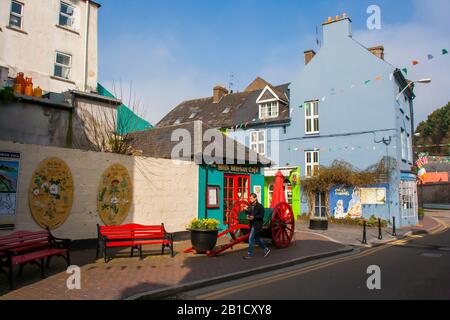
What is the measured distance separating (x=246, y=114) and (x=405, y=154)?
11.7 m

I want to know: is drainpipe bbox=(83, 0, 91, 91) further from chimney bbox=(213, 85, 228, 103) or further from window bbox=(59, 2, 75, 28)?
chimney bbox=(213, 85, 228, 103)

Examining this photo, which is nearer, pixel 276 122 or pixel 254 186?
pixel 254 186

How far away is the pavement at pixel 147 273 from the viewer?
612cm

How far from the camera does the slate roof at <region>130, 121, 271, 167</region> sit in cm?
1403

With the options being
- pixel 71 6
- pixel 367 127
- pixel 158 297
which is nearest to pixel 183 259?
pixel 158 297

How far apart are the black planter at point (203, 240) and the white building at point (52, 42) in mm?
13857

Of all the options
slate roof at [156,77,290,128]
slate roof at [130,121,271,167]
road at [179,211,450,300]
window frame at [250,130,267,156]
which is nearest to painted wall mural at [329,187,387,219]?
window frame at [250,130,267,156]

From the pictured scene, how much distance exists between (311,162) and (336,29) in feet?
29.7

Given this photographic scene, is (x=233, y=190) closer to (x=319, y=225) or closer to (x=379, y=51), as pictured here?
(x=319, y=225)

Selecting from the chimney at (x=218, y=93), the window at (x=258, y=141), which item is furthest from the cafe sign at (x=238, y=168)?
the chimney at (x=218, y=93)

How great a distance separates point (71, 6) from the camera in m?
21.5

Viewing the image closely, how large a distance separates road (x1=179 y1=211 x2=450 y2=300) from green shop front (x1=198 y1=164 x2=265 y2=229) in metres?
5.10

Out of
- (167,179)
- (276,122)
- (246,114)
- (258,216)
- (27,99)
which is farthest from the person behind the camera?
(246,114)

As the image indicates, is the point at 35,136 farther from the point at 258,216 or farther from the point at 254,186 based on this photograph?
the point at 254,186
